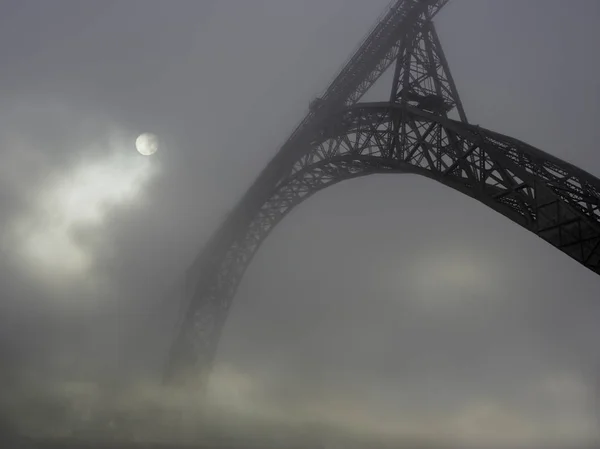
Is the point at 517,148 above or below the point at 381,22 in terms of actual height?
below

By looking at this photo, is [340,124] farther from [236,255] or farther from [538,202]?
[236,255]

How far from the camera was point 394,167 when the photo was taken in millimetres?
13203

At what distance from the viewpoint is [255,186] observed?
2084 centimetres

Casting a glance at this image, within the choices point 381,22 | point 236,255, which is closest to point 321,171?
point 381,22

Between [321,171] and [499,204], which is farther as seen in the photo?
[321,171]

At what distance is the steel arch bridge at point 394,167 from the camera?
9344 millimetres

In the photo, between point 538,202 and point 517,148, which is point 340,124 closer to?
point 517,148

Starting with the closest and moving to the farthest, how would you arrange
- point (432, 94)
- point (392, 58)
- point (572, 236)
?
point (572, 236), point (432, 94), point (392, 58)

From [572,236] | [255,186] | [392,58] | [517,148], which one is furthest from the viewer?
[255,186]

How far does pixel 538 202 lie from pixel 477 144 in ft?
6.29

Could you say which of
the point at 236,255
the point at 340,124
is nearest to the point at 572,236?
the point at 340,124

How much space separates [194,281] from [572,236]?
19.2m

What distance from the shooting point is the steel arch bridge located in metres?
9.34

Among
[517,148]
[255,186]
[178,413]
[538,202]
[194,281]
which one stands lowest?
[178,413]
